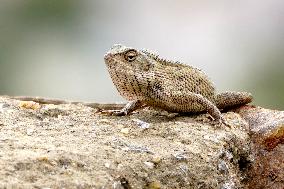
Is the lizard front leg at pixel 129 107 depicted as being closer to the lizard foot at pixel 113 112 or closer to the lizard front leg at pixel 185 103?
the lizard foot at pixel 113 112

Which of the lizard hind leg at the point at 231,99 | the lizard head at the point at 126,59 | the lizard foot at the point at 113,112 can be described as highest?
the lizard head at the point at 126,59

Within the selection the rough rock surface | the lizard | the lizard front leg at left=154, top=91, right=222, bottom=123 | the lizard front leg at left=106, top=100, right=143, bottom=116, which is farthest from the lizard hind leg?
the lizard front leg at left=106, top=100, right=143, bottom=116

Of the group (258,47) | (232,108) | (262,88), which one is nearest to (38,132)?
(232,108)

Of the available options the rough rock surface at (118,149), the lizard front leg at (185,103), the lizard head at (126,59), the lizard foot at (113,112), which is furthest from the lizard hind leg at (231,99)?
the lizard foot at (113,112)

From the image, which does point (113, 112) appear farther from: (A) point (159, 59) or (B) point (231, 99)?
(B) point (231, 99)

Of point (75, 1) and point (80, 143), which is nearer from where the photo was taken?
point (80, 143)

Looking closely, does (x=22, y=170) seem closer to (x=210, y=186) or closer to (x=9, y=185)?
(x=9, y=185)

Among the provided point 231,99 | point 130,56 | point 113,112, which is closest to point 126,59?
point 130,56

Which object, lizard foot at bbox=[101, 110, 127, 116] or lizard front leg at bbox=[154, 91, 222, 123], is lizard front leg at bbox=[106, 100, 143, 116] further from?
lizard front leg at bbox=[154, 91, 222, 123]
